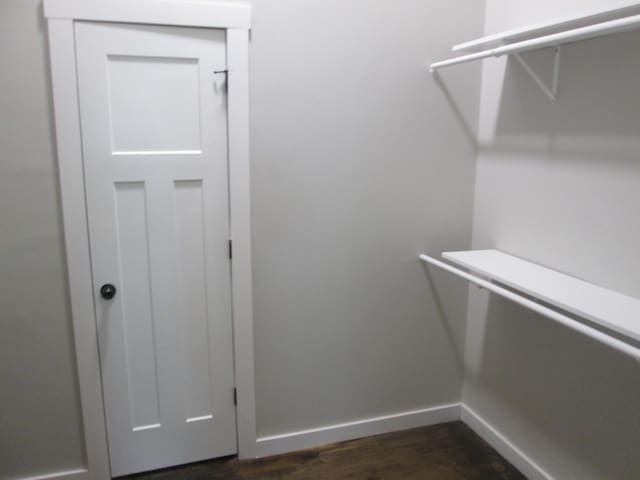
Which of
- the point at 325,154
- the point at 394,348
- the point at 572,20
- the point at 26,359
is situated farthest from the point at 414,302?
the point at 26,359

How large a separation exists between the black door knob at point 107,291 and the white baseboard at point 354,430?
3.17 ft

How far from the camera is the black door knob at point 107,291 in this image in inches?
79.5

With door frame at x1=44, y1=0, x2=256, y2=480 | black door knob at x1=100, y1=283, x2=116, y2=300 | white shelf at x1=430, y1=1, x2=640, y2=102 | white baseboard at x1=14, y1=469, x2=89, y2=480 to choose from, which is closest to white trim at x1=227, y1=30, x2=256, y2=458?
door frame at x1=44, y1=0, x2=256, y2=480

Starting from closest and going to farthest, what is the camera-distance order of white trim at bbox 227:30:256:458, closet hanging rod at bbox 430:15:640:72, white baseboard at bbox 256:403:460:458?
closet hanging rod at bbox 430:15:640:72, white trim at bbox 227:30:256:458, white baseboard at bbox 256:403:460:458

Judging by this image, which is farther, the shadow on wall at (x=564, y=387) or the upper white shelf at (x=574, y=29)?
the shadow on wall at (x=564, y=387)

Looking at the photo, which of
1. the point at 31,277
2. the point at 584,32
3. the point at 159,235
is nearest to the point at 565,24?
the point at 584,32

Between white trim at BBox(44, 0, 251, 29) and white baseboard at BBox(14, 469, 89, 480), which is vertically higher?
white trim at BBox(44, 0, 251, 29)

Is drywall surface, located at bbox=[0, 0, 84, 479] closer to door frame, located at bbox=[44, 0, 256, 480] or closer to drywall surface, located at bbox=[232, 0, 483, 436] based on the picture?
door frame, located at bbox=[44, 0, 256, 480]

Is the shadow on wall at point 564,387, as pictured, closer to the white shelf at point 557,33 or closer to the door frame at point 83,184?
the white shelf at point 557,33

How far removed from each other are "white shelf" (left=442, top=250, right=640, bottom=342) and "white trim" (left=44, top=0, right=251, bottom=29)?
1374 millimetres

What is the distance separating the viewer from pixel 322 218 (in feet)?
7.36

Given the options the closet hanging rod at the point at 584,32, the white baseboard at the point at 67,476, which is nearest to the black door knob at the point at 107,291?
the white baseboard at the point at 67,476

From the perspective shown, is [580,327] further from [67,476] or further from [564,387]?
[67,476]

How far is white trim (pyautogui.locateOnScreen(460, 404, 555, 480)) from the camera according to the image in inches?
84.0
